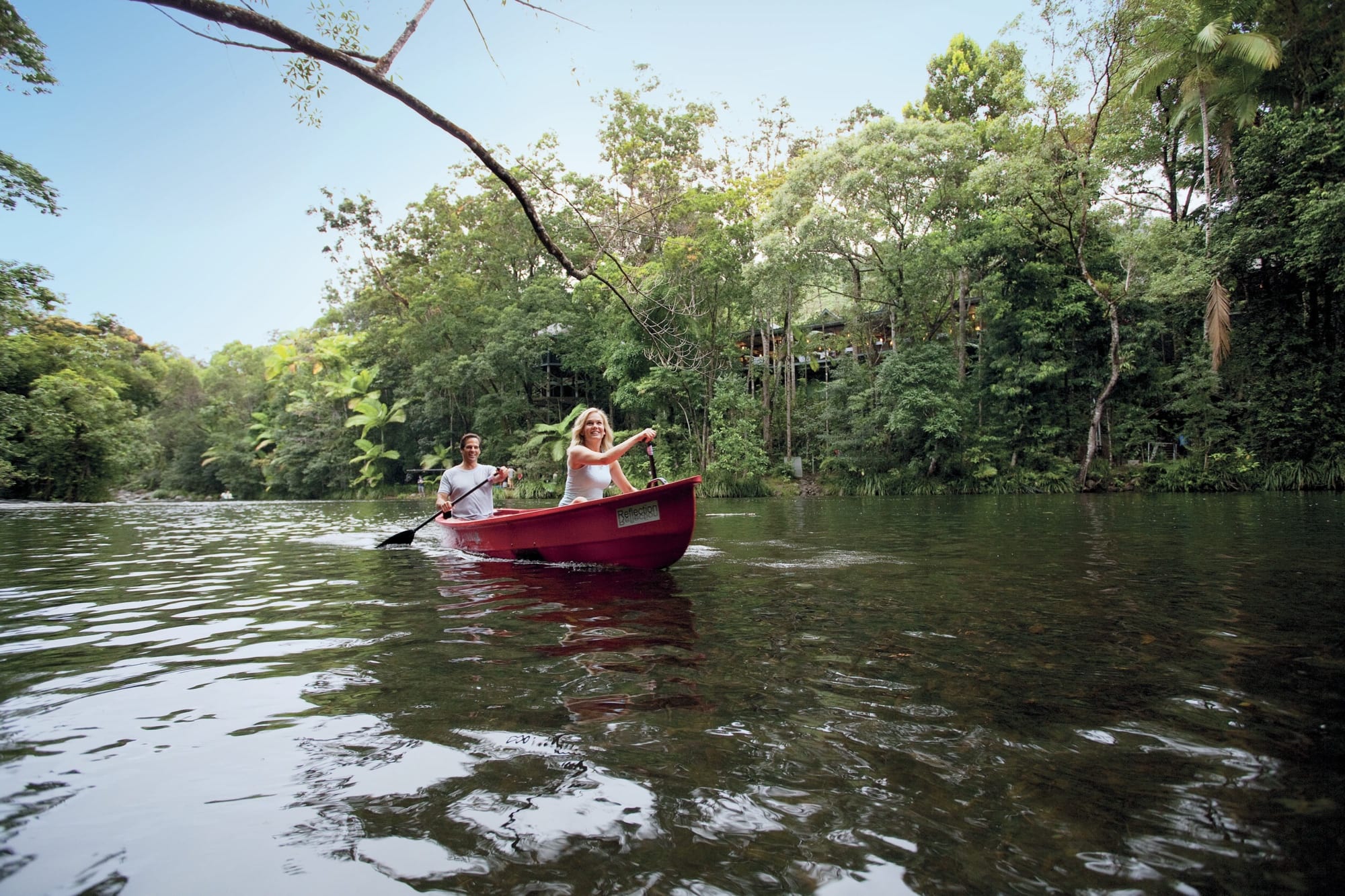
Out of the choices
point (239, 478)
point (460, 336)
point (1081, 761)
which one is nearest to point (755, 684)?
point (1081, 761)

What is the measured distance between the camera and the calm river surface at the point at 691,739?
1590mm

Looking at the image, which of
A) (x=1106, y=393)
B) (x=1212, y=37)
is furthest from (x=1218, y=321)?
(x=1212, y=37)

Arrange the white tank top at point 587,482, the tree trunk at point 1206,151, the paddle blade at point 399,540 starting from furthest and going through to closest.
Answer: the tree trunk at point 1206,151 → the paddle blade at point 399,540 → the white tank top at point 587,482

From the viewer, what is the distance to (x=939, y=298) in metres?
22.7

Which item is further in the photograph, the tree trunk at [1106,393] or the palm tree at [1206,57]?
the tree trunk at [1106,393]

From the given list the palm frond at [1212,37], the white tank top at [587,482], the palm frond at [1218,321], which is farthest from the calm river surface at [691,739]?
the palm frond at [1212,37]

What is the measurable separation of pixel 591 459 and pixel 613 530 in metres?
0.89

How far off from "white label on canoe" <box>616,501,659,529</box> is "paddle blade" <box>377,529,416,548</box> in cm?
461

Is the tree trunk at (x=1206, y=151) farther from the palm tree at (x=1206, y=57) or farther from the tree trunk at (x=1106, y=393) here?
the tree trunk at (x=1106, y=393)

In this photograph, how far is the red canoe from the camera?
579cm

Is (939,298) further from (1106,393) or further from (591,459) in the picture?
(591,459)

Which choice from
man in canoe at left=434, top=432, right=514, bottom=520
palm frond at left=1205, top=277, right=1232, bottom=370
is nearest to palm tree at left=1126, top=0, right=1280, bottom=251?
palm frond at left=1205, top=277, right=1232, bottom=370

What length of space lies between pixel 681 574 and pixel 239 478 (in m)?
40.9

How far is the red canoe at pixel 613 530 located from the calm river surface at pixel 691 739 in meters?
0.68
